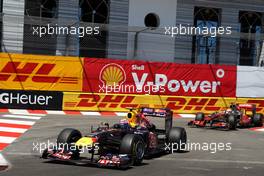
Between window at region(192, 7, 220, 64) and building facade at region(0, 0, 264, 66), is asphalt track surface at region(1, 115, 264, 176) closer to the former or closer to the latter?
building facade at region(0, 0, 264, 66)

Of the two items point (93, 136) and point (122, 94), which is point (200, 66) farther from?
point (93, 136)

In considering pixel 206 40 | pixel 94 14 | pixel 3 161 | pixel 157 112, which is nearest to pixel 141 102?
pixel 94 14

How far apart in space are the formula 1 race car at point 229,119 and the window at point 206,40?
1174cm

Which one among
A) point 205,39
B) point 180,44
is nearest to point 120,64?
point 180,44

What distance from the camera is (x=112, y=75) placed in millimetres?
24438

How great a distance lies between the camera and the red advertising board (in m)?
24.2

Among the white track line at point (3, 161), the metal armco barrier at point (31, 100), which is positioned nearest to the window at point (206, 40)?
the metal armco barrier at point (31, 100)

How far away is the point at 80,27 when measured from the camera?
27297 mm

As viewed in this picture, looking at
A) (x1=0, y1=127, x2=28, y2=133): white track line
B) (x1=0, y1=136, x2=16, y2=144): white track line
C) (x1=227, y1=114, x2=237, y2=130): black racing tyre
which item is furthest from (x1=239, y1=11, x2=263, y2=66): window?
(x1=0, y1=136, x2=16, y2=144): white track line

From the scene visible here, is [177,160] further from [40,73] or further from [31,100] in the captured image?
[40,73]

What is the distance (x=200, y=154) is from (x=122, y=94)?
37.1 feet

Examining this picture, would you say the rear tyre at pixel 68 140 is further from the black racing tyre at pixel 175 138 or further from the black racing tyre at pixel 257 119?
the black racing tyre at pixel 257 119

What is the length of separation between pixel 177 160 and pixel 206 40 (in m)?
23.2

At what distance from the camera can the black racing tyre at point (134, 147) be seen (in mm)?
10594
